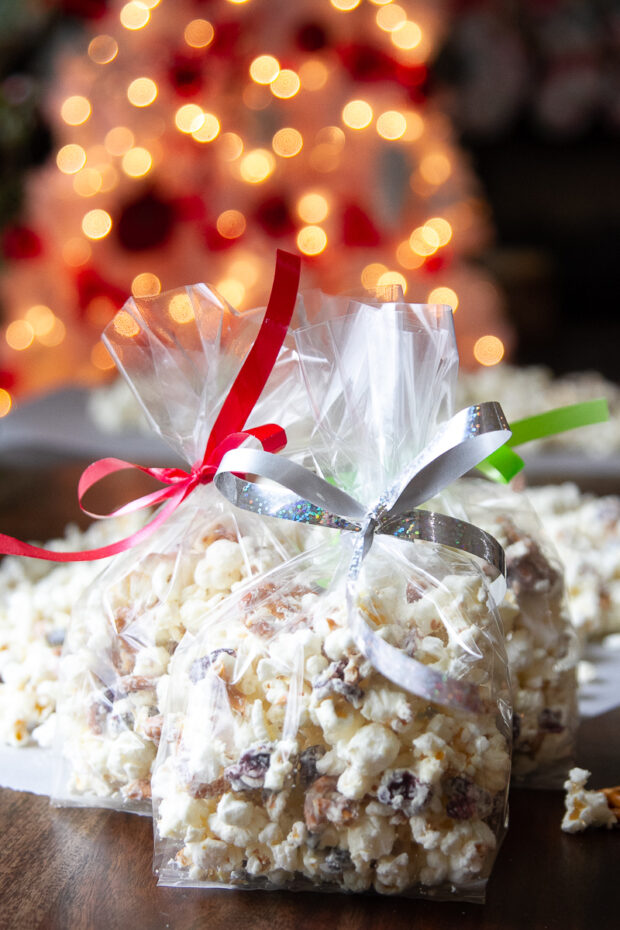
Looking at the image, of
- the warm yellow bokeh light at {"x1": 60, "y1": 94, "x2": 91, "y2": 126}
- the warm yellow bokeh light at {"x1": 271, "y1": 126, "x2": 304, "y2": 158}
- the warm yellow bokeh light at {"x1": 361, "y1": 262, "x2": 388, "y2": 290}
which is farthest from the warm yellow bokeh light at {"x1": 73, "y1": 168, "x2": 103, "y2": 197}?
the warm yellow bokeh light at {"x1": 361, "y1": 262, "x2": 388, "y2": 290}

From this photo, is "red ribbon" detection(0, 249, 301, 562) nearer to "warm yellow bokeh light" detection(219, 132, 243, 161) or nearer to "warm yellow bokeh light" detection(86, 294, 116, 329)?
"warm yellow bokeh light" detection(219, 132, 243, 161)

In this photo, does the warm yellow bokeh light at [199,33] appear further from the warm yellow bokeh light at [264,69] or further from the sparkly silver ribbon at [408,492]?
the sparkly silver ribbon at [408,492]

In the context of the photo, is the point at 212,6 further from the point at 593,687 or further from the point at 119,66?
the point at 593,687

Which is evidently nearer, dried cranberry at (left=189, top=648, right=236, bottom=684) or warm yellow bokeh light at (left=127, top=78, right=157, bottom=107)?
dried cranberry at (left=189, top=648, right=236, bottom=684)

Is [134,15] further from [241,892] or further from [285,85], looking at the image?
[241,892]

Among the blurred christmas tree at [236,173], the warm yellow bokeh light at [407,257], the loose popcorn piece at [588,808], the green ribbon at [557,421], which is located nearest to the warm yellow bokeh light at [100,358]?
the blurred christmas tree at [236,173]
